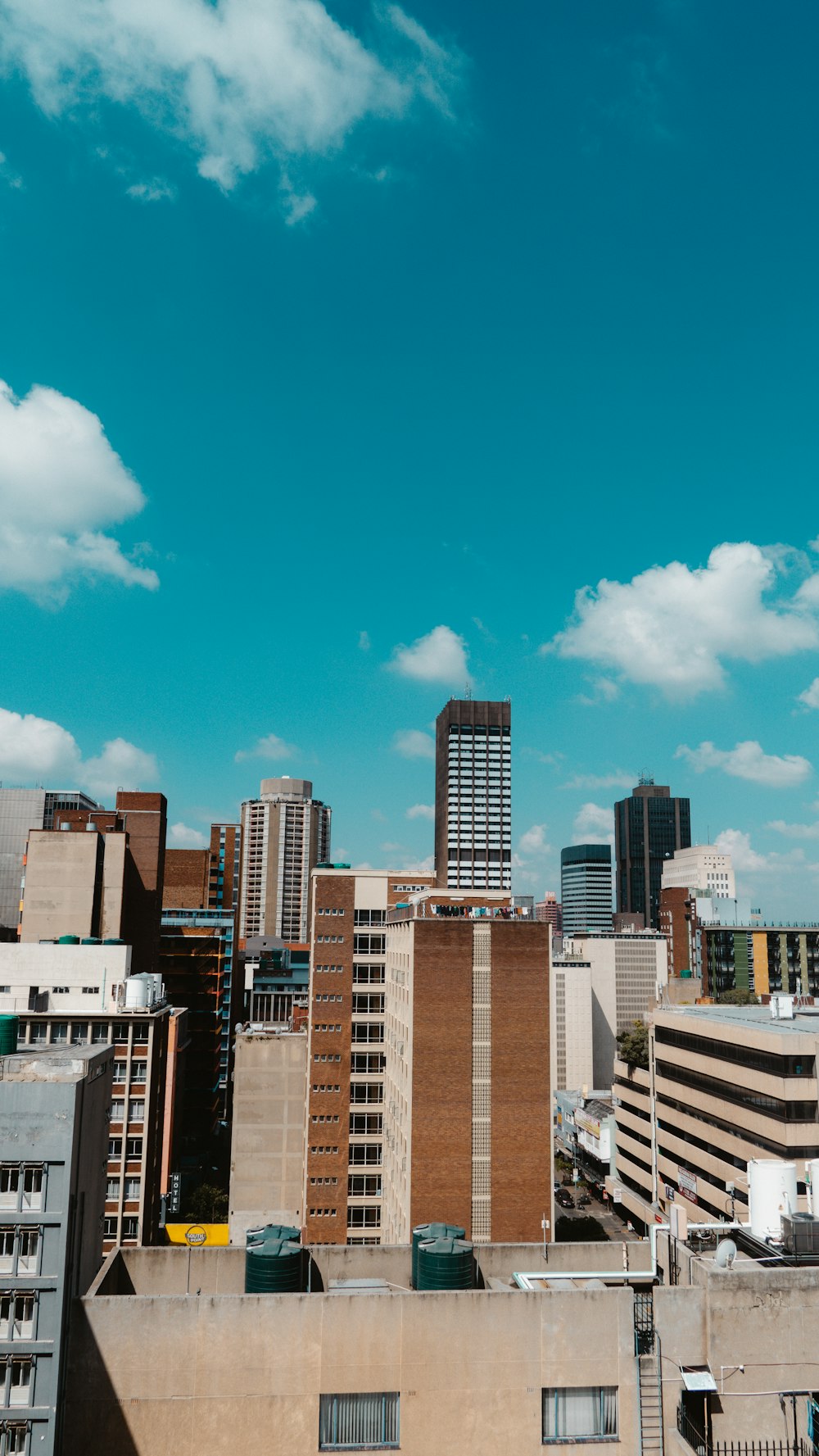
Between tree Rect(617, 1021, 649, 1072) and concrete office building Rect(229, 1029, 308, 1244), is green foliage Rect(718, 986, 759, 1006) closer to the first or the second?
tree Rect(617, 1021, 649, 1072)

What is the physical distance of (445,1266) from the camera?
23.8 metres

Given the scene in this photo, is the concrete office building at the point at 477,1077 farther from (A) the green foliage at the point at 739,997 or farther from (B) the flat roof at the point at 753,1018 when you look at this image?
(A) the green foliage at the point at 739,997

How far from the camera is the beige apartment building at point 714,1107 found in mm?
67500

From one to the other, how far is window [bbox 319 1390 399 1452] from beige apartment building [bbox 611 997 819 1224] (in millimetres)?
45573

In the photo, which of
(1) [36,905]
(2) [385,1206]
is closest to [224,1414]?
(2) [385,1206]

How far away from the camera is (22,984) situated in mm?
85188

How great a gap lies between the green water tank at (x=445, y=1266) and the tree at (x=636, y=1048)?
274 feet

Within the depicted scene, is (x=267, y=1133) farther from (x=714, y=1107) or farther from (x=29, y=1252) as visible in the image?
(x=29, y=1252)

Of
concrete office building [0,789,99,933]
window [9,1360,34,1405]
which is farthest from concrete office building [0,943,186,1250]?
concrete office building [0,789,99,933]

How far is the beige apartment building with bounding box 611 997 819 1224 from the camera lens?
221 ft

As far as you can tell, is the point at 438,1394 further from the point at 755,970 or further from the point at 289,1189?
the point at 755,970

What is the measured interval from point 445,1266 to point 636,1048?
9974 centimetres

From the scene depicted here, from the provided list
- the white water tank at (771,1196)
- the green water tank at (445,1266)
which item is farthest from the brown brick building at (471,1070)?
the green water tank at (445,1266)

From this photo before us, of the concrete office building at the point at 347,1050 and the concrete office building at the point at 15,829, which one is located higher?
the concrete office building at the point at 15,829
